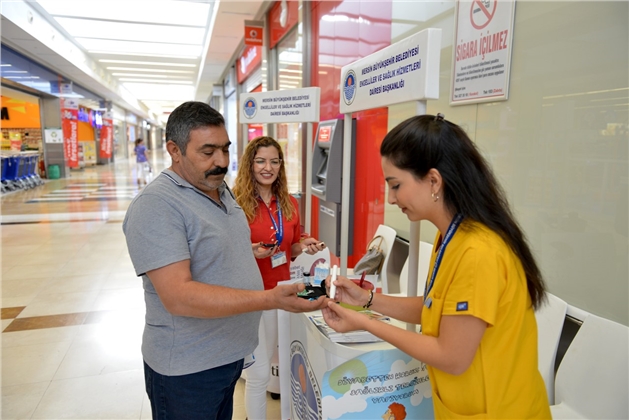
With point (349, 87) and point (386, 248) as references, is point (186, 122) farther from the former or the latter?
point (386, 248)

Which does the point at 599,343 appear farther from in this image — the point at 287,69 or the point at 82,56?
the point at 82,56

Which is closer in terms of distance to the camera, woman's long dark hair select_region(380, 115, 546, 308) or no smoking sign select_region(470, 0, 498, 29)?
woman's long dark hair select_region(380, 115, 546, 308)

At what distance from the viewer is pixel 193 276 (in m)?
1.33

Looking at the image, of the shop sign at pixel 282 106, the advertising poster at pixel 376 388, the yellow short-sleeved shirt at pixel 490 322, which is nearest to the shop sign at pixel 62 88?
the shop sign at pixel 282 106

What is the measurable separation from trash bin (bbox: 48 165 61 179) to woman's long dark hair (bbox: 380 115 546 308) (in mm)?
17515

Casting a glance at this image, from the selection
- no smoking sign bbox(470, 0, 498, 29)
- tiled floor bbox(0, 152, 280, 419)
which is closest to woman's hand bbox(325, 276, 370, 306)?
tiled floor bbox(0, 152, 280, 419)

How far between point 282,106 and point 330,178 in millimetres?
793

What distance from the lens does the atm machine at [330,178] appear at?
384 cm

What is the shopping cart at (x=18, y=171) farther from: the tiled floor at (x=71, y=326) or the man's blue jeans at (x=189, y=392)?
the man's blue jeans at (x=189, y=392)

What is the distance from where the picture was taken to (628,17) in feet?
5.10

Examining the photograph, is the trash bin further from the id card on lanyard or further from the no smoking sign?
the no smoking sign

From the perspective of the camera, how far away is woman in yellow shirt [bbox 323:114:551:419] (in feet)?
3.26

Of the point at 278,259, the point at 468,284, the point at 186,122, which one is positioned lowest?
the point at 278,259

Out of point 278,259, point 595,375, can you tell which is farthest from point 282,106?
point 595,375
